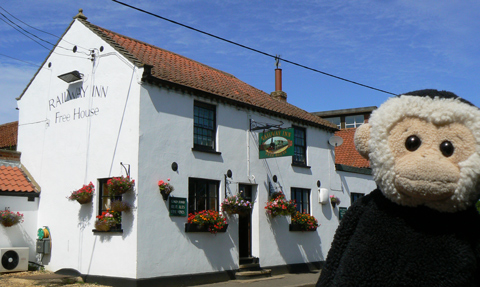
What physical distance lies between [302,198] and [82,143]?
291 inches

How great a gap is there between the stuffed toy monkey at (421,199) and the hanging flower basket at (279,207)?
1120cm

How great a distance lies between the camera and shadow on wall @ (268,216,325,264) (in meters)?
14.7

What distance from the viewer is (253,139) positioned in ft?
46.9

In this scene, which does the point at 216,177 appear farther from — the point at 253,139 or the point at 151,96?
the point at 151,96

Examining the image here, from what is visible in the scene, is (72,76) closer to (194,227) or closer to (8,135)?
(194,227)

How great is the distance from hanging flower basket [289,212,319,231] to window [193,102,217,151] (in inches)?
157

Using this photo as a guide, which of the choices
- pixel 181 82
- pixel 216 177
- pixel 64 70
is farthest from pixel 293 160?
pixel 64 70

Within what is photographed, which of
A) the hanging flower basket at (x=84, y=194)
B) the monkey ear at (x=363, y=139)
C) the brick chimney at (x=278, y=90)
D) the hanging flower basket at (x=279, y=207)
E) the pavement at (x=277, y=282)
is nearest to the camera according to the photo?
the monkey ear at (x=363, y=139)

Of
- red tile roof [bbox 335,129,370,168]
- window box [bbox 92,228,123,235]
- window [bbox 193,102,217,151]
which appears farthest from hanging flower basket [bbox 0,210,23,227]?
red tile roof [bbox 335,129,370,168]

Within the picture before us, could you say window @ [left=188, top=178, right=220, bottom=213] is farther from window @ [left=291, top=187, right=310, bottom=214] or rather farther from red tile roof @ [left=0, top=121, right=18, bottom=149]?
red tile roof @ [left=0, top=121, right=18, bottom=149]

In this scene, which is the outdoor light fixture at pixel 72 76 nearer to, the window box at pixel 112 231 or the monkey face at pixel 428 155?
the window box at pixel 112 231

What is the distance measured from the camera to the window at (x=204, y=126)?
12750 millimetres

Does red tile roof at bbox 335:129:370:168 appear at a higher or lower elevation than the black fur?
higher


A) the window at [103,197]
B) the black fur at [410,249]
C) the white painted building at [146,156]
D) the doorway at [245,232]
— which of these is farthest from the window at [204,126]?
the black fur at [410,249]
